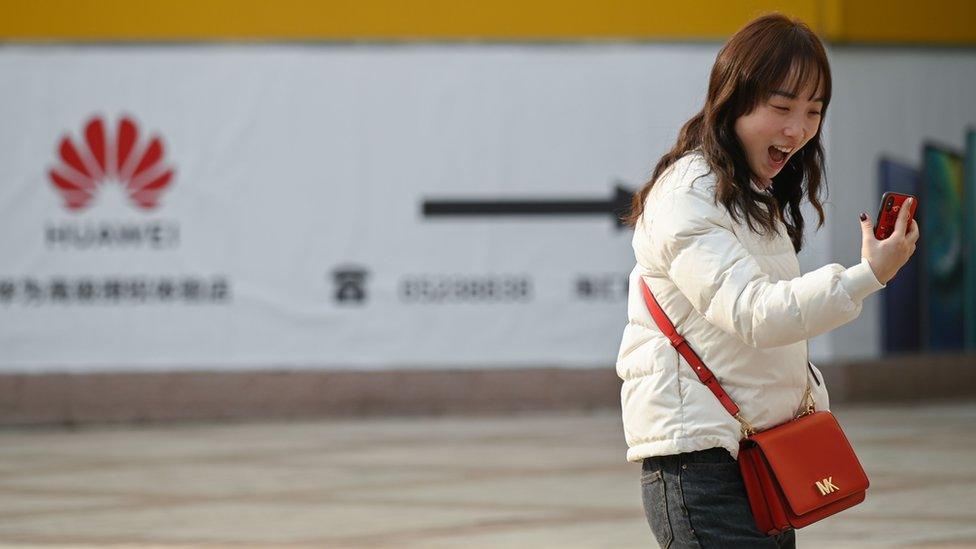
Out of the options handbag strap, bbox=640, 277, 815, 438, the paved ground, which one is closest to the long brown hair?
handbag strap, bbox=640, 277, 815, 438

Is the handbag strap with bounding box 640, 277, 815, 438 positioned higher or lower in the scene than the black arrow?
lower

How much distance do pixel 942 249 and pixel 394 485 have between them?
346 inches

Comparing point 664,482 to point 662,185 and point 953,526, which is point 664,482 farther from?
point 953,526

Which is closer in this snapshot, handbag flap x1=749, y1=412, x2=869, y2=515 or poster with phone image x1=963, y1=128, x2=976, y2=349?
handbag flap x1=749, y1=412, x2=869, y2=515

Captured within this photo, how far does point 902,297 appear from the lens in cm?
1677

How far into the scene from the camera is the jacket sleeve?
2.90 metres

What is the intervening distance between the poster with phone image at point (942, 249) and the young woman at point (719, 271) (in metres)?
14.2

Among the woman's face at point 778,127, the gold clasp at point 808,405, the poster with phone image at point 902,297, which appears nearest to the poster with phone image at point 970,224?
the poster with phone image at point 902,297

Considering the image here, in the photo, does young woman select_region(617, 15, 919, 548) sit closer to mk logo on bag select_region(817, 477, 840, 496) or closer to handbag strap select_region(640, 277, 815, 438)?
handbag strap select_region(640, 277, 815, 438)

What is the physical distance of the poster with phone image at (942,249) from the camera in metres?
17.1

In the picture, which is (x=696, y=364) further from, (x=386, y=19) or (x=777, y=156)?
(x=386, y=19)

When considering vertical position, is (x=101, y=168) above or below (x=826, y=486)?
above

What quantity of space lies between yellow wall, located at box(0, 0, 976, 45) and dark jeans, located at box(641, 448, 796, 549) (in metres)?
12.8

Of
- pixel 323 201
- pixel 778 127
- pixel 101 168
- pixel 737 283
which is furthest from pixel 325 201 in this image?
pixel 737 283
